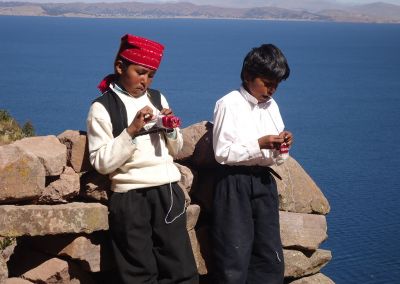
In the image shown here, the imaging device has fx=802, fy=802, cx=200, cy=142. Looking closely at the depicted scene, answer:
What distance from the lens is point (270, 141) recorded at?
522cm

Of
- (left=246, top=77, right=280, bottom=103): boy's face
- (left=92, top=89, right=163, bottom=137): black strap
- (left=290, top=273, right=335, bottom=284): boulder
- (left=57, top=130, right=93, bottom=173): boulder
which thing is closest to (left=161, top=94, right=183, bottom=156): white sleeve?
(left=92, top=89, right=163, bottom=137): black strap

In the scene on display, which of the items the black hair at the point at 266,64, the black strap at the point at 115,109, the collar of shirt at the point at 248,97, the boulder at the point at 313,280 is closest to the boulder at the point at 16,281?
the black strap at the point at 115,109

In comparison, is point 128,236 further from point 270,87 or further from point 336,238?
point 336,238

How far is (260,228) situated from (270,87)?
38.1 inches

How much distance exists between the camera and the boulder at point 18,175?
479 centimetres

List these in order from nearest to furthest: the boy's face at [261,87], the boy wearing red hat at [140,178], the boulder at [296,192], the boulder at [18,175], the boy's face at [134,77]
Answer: the boulder at [18,175], the boy wearing red hat at [140,178], the boy's face at [134,77], the boy's face at [261,87], the boulder at [296,192]

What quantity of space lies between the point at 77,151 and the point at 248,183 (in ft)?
3.83

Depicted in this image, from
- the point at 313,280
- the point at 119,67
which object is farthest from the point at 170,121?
the point at 313,280

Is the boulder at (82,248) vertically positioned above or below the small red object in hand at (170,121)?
below

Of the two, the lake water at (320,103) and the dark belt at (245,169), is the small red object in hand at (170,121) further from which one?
the lake water at (320,103)

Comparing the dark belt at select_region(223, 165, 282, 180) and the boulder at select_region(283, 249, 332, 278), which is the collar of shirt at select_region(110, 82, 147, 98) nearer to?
the dark belt at select_region(223, 165, 282, 180)

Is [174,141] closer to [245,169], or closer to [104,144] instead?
[104,144]

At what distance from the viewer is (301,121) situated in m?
48.9

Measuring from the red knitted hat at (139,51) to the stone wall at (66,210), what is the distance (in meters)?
0.62
